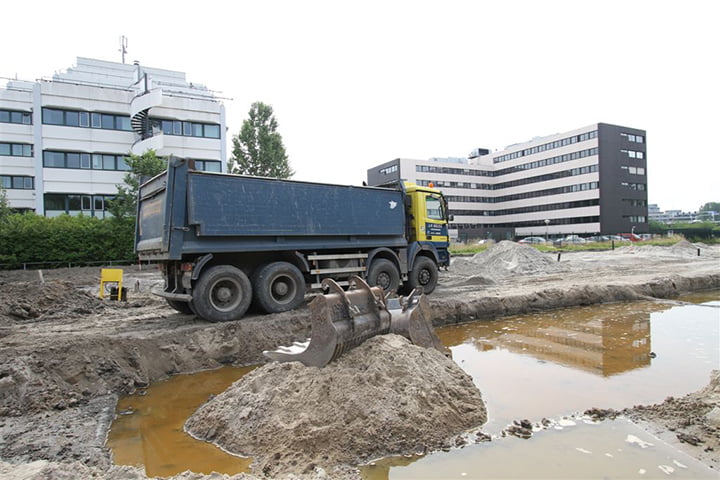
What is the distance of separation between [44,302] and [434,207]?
10539 millimetres

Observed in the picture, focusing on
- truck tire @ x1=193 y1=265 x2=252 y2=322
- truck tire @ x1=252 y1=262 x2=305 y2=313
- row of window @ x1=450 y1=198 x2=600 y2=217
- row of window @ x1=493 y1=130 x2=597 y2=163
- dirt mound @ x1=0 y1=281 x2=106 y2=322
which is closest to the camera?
truck tire @ x1=193 y1=265 x2=252 y2=322

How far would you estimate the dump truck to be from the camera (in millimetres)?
8656

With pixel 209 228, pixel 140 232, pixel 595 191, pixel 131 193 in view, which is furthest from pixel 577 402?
pixel 595 191

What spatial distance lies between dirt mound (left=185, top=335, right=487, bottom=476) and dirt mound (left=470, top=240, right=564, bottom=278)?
1524 cm

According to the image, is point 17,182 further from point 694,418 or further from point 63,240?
point 694,418

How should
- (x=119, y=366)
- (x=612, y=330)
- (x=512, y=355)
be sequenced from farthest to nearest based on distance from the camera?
(x=612, y=330), (x=512, y=355), (x=119, y=366)

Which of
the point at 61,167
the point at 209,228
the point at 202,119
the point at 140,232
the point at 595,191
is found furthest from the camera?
the point at 595,191

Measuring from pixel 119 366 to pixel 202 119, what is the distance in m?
29.6

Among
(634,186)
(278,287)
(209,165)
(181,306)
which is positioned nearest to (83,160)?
(209,165)

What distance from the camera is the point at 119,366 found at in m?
6.58

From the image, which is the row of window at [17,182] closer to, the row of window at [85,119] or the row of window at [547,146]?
the row of window at [85,119]

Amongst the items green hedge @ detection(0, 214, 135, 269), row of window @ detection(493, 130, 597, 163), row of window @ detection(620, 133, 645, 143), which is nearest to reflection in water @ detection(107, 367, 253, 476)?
green hedge @ detection(0, 214, 135, 269)

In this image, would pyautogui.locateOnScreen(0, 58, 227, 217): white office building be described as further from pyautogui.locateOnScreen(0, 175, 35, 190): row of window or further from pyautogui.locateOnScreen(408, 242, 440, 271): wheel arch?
pyautogui.locateOnScreen(408, 242, 440, 271): wheel arch

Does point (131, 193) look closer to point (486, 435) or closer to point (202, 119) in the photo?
point (202, 119)
